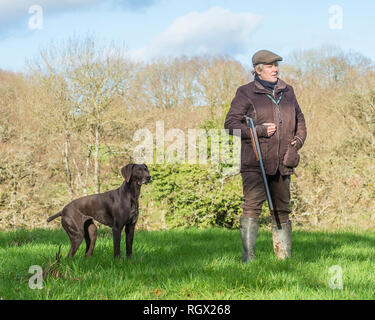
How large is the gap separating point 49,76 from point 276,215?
14.0 metres

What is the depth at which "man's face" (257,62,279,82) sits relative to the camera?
4914 millimetres

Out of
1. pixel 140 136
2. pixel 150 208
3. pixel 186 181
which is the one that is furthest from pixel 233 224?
pixel 140 136

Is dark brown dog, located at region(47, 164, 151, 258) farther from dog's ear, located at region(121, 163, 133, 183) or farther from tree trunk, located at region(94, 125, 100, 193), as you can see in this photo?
tree trunk, located at region(94, 125, 100, 193)

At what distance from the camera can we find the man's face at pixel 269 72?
193 inches

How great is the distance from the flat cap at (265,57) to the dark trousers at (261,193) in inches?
51.7

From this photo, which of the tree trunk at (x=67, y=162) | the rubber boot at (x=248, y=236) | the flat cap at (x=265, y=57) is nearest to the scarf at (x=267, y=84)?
the flat cap at (x=265, y=57)

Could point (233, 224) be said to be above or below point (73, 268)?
below

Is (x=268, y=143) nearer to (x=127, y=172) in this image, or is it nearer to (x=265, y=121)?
(x=265, y=121)

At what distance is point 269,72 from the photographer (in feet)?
16.2

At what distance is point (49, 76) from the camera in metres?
16.6

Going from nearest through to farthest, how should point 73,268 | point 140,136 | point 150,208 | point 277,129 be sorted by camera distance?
point 73,268
point 277,129
point 150,208
point 140,136

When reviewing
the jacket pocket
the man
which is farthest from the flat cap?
the jacket pocket
